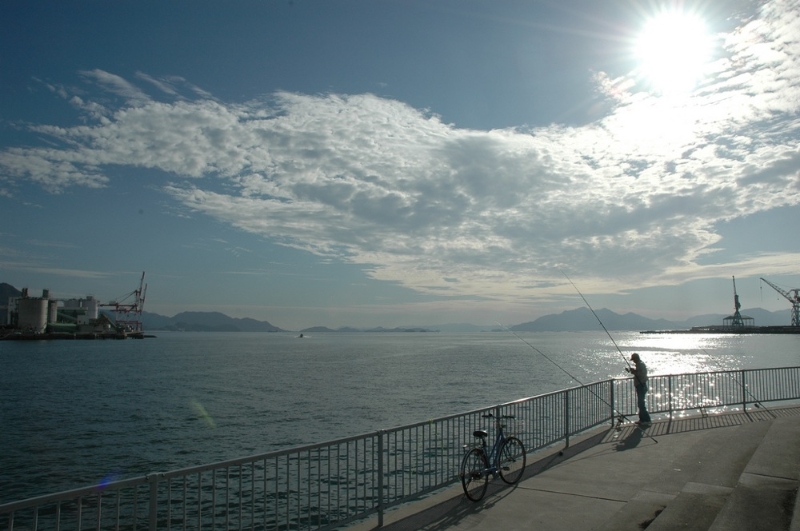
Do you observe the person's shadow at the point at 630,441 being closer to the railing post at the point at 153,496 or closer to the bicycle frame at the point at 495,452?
the bicycle frame at the point at 495,452

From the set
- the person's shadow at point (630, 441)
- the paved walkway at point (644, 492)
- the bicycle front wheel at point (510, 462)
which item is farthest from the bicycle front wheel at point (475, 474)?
the person's shadow at point (630, 441)

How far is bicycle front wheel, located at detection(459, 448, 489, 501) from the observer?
7660 millimetres

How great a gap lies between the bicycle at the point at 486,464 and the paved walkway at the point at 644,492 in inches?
6.8

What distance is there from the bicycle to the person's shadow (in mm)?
2540

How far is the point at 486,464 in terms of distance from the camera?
8109mm

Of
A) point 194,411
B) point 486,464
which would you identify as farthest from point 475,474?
point 194,411

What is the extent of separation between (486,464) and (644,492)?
2.06 meters

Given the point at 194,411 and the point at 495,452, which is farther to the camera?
the point at 194,411

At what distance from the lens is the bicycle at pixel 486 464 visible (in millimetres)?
7742

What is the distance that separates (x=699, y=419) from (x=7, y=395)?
48.4 metres

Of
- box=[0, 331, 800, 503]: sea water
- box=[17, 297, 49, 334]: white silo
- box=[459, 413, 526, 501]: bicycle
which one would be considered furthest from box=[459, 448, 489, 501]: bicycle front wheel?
box=[17, 297, 49, 334]: white silo

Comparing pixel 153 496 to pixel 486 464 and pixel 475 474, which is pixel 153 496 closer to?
pixel 475 474

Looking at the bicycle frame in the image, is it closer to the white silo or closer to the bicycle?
the bicycle

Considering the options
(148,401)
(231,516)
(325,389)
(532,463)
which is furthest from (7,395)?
(532,463)
